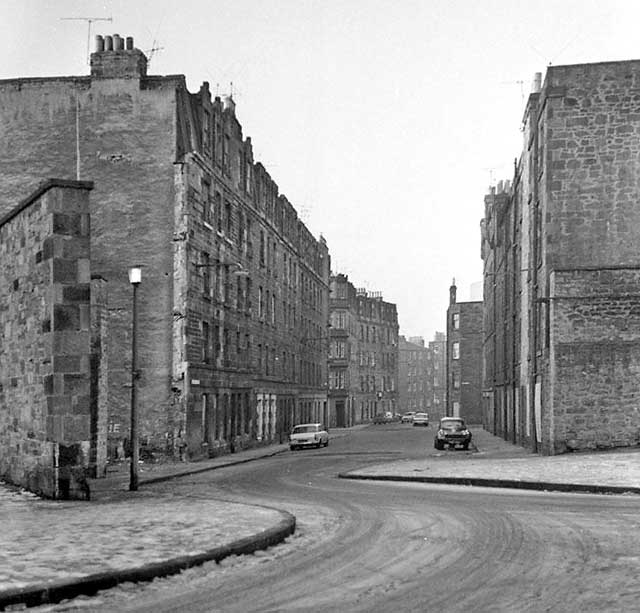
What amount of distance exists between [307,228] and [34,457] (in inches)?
1789

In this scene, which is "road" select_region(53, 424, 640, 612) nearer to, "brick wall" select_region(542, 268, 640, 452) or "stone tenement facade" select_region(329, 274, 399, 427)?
"brick wall" select_region(542, 268, 640, 452)

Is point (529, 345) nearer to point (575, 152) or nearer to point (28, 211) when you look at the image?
point (575, 152)

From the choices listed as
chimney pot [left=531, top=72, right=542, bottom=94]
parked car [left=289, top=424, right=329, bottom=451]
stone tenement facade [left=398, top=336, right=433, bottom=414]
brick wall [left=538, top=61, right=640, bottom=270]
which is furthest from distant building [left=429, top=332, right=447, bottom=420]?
brick wall [left=538, top=61, right=640, bottom=270]

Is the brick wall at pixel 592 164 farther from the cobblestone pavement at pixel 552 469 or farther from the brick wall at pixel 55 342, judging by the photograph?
the brick wall at pixel 55 342

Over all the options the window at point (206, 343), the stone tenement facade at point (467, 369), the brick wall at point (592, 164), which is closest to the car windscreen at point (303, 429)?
the window at point (206, 343)

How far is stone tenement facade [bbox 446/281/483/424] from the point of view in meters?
84.1

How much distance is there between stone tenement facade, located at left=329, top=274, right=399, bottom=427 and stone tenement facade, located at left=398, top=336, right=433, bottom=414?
2963cm

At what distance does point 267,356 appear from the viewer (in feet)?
157

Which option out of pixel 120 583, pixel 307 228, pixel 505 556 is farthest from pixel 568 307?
pixel 307 228

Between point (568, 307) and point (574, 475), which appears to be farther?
point (568, 307)

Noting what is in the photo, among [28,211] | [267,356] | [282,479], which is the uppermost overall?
[28,211]

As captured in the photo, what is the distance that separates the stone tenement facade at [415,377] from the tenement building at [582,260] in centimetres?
10883

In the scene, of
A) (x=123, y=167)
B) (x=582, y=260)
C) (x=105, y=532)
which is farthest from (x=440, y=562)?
(x=123, y=167)

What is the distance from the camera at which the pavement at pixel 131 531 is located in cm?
866
